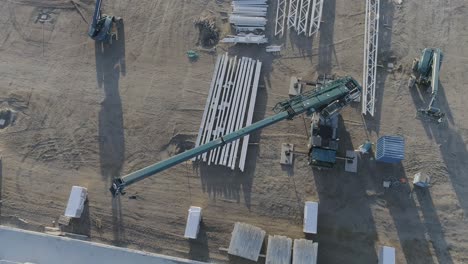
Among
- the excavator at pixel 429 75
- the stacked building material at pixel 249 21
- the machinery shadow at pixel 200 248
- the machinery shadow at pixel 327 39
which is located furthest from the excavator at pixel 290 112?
the stacked building material at pixel 249 21

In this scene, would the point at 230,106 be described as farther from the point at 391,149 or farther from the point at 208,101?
the point at 391,149

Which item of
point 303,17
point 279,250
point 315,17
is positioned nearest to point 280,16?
point 303,17

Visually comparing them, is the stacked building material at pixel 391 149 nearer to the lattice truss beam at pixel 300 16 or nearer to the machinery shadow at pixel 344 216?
the machinery shadow at pixel 344 216

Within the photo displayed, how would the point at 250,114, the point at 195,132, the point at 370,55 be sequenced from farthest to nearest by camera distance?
the point at 370,55, the point at 195,132, the point at 250,114

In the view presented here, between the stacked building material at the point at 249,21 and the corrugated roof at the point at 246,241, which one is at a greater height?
the stacked building material at the point at 249,21

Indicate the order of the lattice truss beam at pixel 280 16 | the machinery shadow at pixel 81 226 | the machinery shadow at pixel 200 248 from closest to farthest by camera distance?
the machinery shadow at pixel 200 248 → the machinery shadow at pixel 81 226 → the lattice truss beam at pixel 280 16
